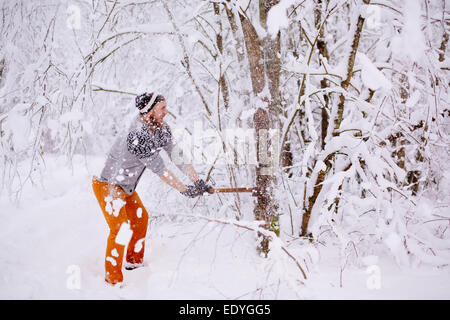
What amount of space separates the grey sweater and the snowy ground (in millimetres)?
240

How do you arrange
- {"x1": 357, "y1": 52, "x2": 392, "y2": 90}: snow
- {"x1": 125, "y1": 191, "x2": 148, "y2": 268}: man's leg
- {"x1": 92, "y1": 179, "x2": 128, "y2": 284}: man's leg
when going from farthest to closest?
{"x1": 125, "y1": 191, "x2": 148, "y2": 268}: man's leg < {"x1": 92, "y1": 179, "x2": 128, "y2": 284}: man's leg < {"x1": 357, "y1": 52, "x2": 392, "y2": 90}: snow

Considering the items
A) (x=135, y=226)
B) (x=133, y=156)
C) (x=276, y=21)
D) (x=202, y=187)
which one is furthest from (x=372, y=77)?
(x=135, y=226)

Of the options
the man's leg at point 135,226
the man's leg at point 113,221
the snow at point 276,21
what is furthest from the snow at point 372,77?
the man's leg at point 135,226

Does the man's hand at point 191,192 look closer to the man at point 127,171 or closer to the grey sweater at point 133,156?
the man at point 127,171

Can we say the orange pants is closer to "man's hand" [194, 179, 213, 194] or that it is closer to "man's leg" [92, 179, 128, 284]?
"man's leg" [92, 179, 128, 284]

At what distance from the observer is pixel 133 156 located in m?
2.22

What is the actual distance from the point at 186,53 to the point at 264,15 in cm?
85

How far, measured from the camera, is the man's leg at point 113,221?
2.12 m

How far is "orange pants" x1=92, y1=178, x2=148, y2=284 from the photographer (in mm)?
2123

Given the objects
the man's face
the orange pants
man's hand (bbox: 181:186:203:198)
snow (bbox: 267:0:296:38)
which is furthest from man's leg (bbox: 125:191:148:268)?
snow (bbox: 267:0:296:38)
